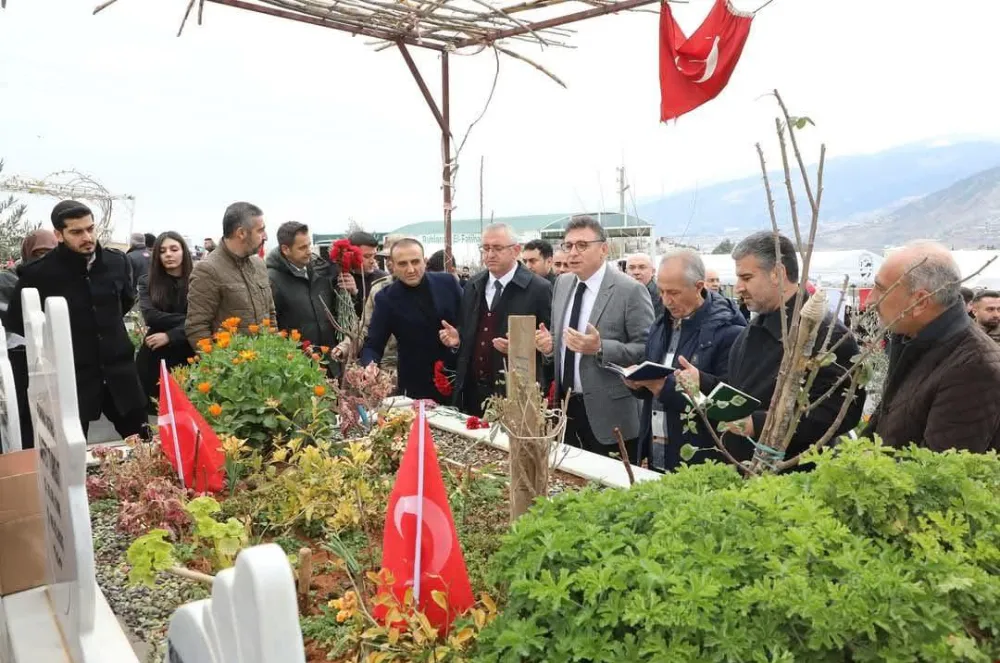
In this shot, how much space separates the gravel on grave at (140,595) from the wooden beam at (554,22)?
4.06 meters

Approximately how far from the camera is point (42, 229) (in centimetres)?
504

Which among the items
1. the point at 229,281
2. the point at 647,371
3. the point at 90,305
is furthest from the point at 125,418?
the point at 647,371

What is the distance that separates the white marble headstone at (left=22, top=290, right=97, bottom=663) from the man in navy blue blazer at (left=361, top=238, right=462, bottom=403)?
2.60 metres

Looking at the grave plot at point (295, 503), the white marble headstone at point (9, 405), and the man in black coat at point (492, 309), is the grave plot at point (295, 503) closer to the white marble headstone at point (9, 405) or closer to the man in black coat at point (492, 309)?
the white marble headstone at point (9, 405)

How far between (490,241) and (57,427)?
2972mm

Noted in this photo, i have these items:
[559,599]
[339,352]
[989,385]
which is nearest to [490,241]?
[339,352]

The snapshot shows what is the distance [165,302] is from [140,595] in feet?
9.56

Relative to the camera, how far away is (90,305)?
3877 millimetres

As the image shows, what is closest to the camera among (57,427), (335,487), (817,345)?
(57,427)

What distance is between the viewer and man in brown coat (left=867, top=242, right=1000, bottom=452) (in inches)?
82.4

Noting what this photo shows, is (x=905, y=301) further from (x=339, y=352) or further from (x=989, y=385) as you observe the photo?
(x=339, y=352)

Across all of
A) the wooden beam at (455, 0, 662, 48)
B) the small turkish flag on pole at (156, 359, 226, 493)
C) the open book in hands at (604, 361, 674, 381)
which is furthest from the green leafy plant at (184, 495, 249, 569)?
the wooden beam at (455, 0, 662, 48)

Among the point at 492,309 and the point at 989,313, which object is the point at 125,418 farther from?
the point at 989,313

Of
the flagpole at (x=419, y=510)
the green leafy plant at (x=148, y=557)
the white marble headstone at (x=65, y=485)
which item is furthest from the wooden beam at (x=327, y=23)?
the flagpole at (x=419, y=510)
